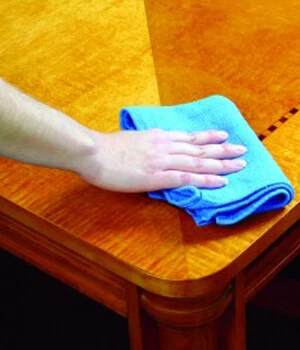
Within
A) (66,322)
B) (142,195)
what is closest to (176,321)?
(142,195)

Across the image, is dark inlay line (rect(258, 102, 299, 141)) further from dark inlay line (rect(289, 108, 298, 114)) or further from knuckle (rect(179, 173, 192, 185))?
knuckle (rect(179, 173, 192, 185))

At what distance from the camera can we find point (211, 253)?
3.02 feet

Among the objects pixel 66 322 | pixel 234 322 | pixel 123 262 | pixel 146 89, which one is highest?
pixel 146 89

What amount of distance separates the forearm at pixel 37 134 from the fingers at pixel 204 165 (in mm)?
109

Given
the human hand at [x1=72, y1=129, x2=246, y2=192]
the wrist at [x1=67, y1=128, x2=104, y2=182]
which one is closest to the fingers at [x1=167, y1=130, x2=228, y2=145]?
the human hand at [x1=72, y1=129, x2=246, y2=192]

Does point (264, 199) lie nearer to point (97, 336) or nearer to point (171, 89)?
point (171, 89)

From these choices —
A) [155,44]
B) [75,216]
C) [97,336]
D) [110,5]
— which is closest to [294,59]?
[155,44]

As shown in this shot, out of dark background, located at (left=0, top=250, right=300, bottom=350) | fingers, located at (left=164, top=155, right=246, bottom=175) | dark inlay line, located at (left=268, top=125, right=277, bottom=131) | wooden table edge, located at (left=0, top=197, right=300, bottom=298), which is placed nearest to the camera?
wooden table edge, located at (left=0, top=197, right=300, bottom=298)

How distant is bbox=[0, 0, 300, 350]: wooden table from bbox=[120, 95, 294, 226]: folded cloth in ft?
0.05

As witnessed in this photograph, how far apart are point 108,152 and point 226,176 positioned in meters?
0.16

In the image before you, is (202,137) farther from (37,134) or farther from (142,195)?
(37,134)

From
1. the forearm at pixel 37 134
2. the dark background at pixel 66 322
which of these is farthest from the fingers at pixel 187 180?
the dark background at pixel 66 322

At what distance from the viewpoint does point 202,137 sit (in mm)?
1050

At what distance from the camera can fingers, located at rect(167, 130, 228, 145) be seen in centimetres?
105
